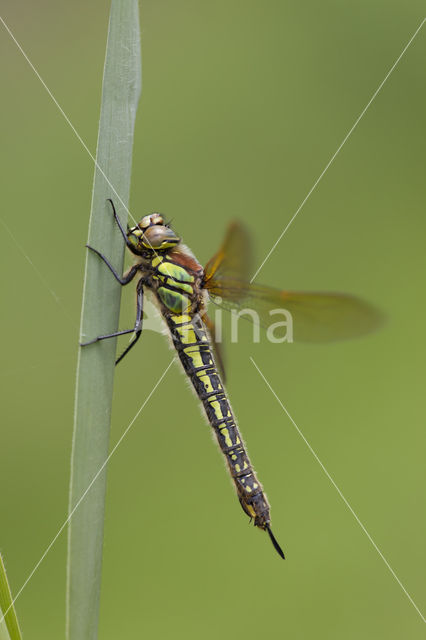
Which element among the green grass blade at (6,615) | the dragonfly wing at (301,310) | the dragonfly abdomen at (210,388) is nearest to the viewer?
the green grass blade at (6,615)

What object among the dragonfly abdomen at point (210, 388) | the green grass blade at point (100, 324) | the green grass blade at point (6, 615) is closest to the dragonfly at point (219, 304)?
the dragonfly abdomen at point (210, 388)

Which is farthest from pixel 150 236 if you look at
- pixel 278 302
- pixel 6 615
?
pixel 6 615

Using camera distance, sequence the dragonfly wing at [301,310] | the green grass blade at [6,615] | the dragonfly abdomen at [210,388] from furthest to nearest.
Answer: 1. the dragonfly abdomen at [210,388]
2. the dragonfly wing at [301,310]
3. the green grass blade at [6,615]

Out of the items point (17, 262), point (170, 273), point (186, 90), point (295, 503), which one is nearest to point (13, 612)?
point (170, 273)

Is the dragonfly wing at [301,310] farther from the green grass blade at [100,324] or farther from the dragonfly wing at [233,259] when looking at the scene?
the green grass blade at [100,324]

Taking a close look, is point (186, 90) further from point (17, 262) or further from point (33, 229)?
point (17, 262)

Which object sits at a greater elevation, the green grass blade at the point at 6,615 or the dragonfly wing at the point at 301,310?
the dragonfly wing at the point at 301,310

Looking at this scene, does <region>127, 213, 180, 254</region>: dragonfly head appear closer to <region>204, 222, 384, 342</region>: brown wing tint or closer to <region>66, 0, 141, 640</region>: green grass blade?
<region>204, 222, 384, 342</region>: brown wing tint

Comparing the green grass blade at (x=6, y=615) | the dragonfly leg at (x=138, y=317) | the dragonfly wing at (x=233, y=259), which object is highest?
the dragonfly wing at (x=233, y=259)

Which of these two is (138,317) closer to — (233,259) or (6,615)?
(233,259)
